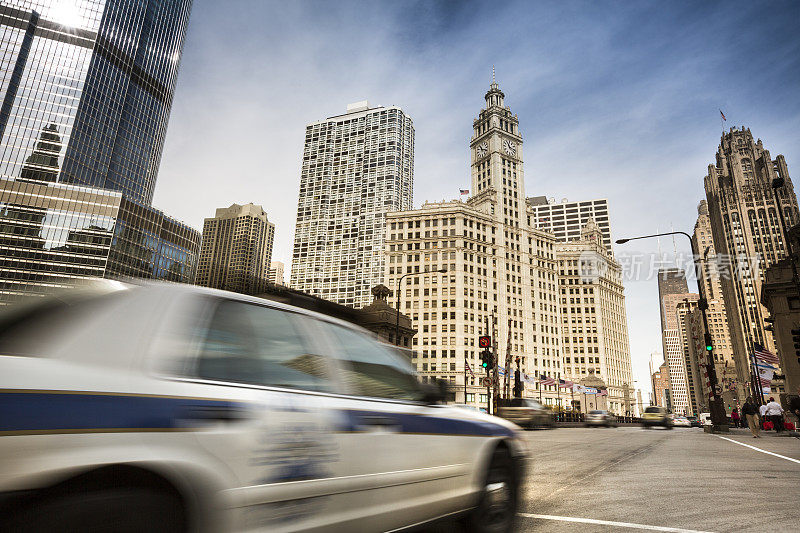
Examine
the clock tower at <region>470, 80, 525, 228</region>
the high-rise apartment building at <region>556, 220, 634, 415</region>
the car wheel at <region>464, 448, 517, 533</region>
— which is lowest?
the car wheel at <region>464, 448, 517, 533</region>

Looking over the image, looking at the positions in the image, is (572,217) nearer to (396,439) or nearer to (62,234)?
(62,234)

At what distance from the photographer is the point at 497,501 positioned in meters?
4.21

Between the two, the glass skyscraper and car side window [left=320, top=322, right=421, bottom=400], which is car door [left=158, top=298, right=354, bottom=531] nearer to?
car side window [left=320, top=322, right=421, bottom=400]

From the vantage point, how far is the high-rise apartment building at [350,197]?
460 feet

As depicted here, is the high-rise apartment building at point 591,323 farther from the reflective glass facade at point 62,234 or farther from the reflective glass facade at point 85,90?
the reflective glass facade at point 85,90

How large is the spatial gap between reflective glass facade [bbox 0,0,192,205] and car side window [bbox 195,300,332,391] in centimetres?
13751

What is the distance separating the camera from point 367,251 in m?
140

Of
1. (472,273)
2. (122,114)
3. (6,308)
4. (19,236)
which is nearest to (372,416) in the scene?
(6,308)

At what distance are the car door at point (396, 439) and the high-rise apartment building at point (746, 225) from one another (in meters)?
141

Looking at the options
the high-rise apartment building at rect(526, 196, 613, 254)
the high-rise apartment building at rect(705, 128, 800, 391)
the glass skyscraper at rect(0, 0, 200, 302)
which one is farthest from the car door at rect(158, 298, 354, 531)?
the high-rise apartment building at rect(526, 196, 613, 254)

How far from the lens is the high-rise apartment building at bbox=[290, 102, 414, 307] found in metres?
140

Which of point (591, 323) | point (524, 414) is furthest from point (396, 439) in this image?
point (591, 323)

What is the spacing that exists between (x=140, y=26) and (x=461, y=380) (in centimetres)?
→ 13844

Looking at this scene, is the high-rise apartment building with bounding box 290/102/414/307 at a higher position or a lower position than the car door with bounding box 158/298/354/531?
higher
